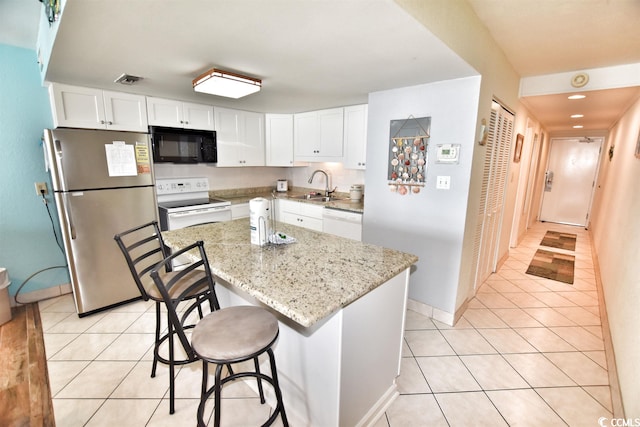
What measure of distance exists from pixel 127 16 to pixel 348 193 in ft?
10.1

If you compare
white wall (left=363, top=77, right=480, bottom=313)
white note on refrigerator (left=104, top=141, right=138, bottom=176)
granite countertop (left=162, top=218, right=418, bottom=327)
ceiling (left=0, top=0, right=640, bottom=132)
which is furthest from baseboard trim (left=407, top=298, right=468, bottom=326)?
white note on refrigerator (left=104, top=141, right=138, bottom=176)

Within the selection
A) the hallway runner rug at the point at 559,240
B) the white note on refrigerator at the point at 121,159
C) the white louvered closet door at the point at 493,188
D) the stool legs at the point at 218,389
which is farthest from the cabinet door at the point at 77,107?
the hallway runner rug at the point at 559,240

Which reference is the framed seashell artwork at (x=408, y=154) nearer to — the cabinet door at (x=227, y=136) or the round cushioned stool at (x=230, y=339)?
the round cushioned stool at (x=230, y=339)

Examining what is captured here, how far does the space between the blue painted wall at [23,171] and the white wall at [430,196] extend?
3199 millimetres

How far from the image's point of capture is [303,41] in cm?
158

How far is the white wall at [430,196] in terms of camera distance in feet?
7.28

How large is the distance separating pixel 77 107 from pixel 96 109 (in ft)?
0.44

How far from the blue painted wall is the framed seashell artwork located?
333 centimetres

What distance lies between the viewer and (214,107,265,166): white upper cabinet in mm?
3539

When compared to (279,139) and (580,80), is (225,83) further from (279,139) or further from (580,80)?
(580,80)

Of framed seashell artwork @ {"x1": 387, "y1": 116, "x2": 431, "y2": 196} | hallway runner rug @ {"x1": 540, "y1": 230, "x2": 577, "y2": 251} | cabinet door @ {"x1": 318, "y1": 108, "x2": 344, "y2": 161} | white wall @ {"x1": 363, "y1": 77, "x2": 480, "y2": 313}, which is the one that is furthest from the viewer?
hallway runner rug @ {"x1": 540, "y1": 230, "x2": 577, "y2": 251}

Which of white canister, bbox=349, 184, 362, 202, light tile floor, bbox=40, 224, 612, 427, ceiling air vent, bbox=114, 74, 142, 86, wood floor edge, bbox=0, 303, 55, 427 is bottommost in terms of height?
wood floor edge, bbox=0, 303, 55, 427

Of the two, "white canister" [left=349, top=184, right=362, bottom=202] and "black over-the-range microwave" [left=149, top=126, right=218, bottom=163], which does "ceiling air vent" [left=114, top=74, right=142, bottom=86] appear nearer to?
"black over-the-range microwave" [left=149, top=126, right=218, bottom=163]

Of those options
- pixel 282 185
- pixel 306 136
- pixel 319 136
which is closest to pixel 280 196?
pixel 282 185
